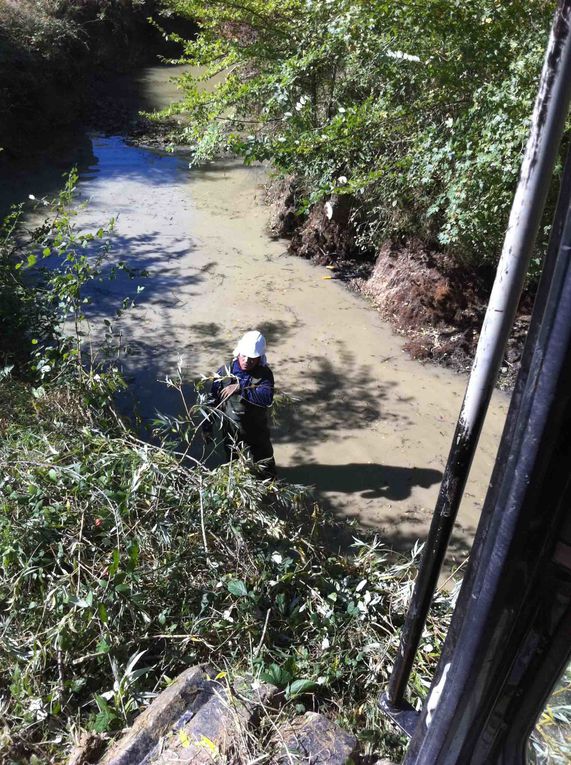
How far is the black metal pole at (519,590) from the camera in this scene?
846 millimetres

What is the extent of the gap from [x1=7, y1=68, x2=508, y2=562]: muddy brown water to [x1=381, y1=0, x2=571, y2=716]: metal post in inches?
144

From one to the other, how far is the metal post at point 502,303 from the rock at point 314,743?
47 cm

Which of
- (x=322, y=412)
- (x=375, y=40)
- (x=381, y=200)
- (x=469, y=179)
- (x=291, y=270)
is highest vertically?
(x=375, y=40)

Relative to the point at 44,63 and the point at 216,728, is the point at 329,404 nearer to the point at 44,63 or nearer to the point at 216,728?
the point at 216,728

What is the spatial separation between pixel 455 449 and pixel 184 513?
206cm

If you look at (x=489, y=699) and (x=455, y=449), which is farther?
(x=455, y=449)

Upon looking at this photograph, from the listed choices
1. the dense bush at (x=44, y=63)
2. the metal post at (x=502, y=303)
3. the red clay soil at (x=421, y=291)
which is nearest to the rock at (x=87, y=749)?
the metal post at (x=502, y=303)

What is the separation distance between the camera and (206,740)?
1988mm

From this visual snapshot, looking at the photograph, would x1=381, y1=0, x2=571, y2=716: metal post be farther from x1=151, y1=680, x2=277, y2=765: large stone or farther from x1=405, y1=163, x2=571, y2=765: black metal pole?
x1=151, y1=680, x2=277, y2=765: large stone

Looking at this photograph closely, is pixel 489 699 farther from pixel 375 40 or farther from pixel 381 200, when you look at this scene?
pixel 381 200

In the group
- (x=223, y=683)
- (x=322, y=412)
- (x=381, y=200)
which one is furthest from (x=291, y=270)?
(x=223, y=683)

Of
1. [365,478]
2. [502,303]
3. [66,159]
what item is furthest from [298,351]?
[66,159]

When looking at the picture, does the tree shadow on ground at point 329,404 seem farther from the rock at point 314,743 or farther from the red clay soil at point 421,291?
the rock at point 314,743

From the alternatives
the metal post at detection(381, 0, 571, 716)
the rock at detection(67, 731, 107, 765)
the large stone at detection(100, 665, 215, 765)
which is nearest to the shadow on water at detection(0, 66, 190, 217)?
the large stone at detection(100, 665, 215, 765)
